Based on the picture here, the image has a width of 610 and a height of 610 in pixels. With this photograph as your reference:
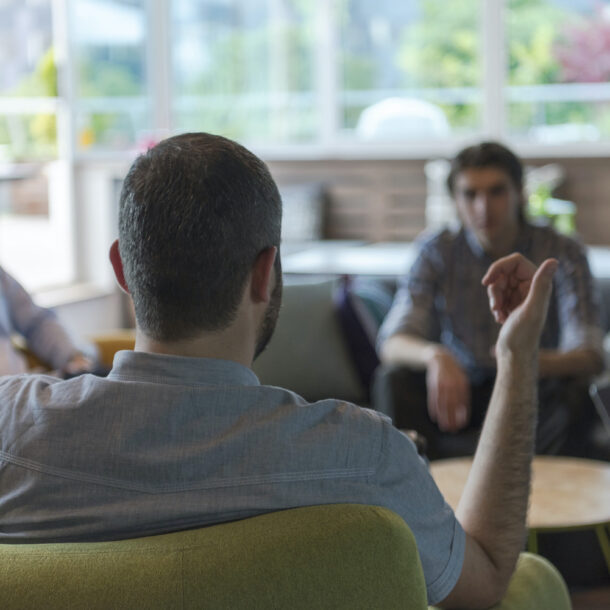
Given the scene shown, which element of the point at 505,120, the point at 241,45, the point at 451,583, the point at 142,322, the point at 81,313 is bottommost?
the point at 81,313

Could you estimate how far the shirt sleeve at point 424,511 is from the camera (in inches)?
38.1

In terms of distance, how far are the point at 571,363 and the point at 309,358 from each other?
3.52 feet

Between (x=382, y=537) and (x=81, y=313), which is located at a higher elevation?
(x=382, y=537)

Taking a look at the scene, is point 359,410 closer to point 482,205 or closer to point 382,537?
point 382,537

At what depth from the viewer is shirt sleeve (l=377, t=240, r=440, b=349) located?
2.98 meters

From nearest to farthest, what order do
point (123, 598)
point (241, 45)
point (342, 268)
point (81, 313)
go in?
point (123, 598)
point (342, 268)
point (81, 313)
point (241, 45)

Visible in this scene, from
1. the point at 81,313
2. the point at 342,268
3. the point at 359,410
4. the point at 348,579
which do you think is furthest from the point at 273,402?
the point at 81,313

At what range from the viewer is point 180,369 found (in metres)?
0.98

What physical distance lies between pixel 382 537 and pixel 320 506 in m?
0.07

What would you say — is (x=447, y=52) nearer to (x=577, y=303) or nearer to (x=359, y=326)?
(x=359, y=326)

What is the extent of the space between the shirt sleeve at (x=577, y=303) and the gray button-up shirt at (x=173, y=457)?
197 cm

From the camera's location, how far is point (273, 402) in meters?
0.96

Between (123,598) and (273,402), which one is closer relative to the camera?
(123,598)

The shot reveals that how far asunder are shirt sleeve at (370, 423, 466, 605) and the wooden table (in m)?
0.94
